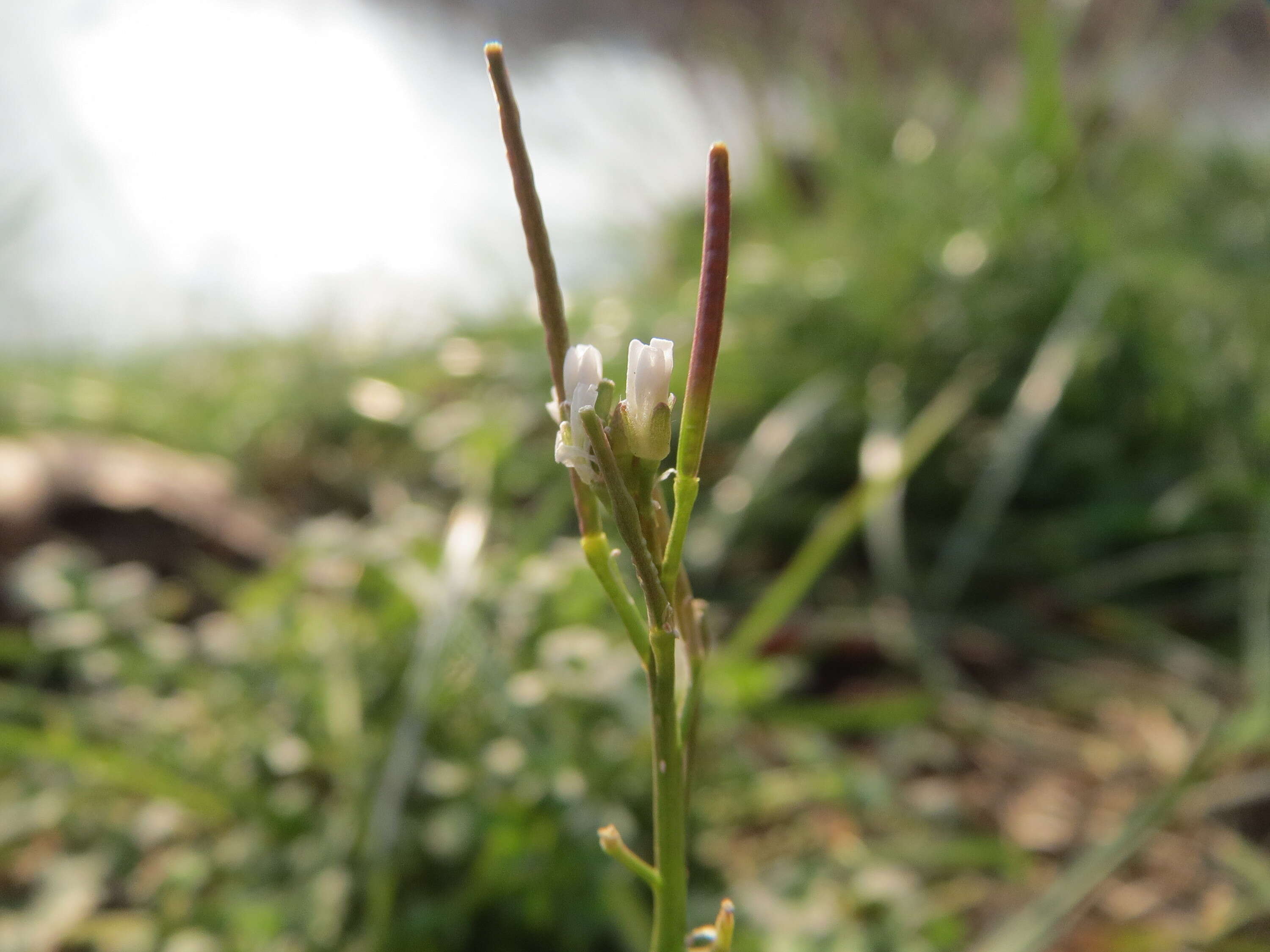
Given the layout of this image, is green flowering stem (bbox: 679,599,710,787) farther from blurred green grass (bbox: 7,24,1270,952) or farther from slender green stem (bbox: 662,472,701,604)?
blurred green grass (bbox: 7,24,1270,952)

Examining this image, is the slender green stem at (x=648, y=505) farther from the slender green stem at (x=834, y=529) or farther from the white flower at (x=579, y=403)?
the slender green stem at (x=834, y=529)

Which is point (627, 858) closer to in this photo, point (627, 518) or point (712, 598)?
point (627, 518)

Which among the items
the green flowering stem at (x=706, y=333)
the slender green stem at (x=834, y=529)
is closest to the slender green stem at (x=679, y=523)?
the green flowering stem at (x=706, y=333)

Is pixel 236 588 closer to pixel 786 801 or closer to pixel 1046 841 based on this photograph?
pixel 786 801

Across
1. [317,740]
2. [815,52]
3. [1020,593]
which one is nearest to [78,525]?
[317,740]

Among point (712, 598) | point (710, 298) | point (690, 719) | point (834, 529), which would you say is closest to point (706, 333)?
point (710, 298)

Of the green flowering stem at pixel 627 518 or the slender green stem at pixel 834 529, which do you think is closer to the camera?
the green flowering stem at pixel 627 518
